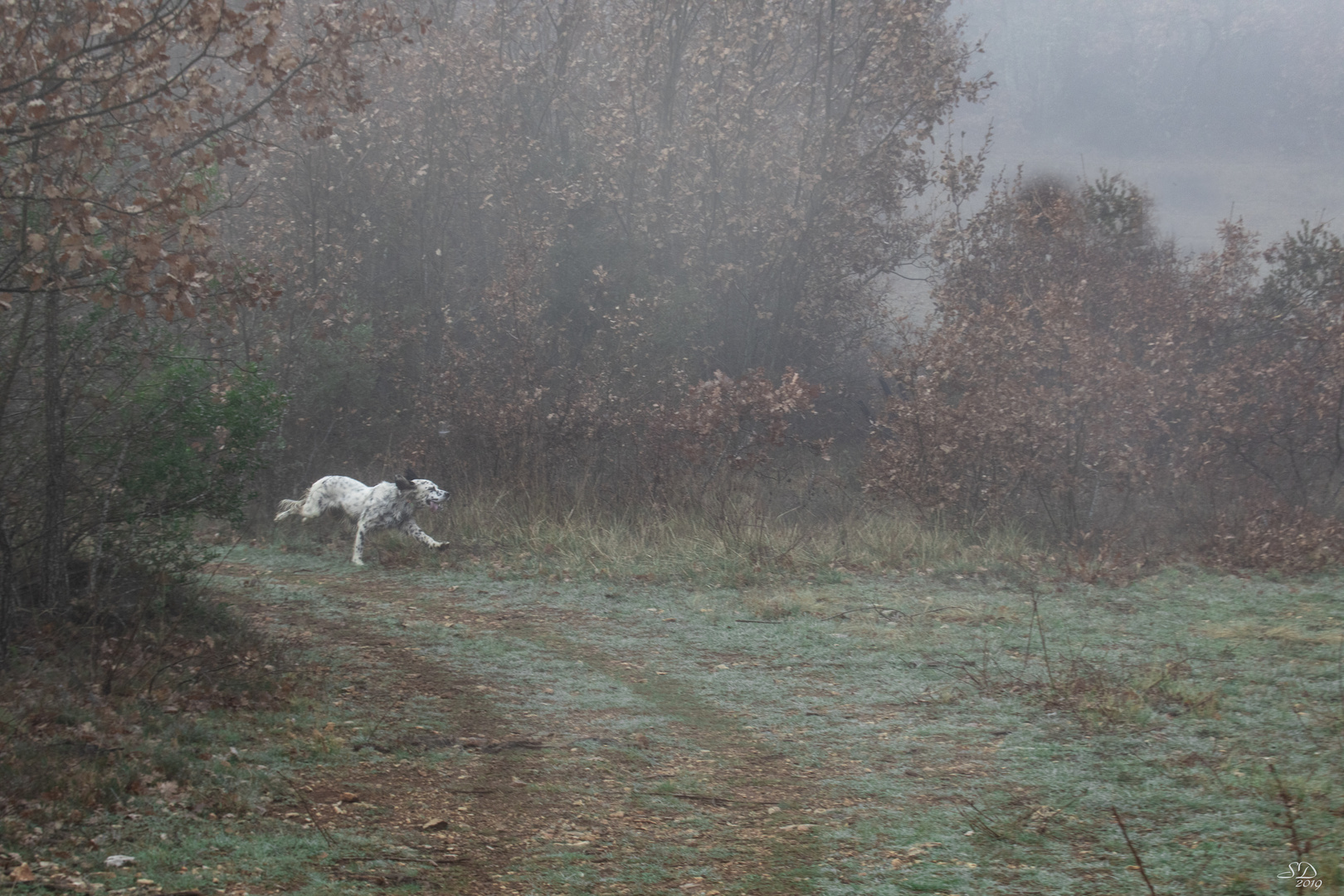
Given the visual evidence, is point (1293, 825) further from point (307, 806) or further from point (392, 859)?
point (307, 806)

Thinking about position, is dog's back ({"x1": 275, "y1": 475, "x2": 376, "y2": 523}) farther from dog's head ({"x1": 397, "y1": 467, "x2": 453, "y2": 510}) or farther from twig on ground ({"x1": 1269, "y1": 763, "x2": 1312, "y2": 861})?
twig on ground ({"x1": 1269, "y1": 763, "x2": 1312, "y2": 861})

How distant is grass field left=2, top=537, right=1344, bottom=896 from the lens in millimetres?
4172

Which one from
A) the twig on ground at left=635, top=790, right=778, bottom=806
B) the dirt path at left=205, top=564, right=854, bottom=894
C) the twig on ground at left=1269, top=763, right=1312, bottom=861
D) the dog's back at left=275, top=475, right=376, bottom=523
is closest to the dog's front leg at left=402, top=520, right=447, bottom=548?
the dog's back at left=275, top=475, right=376, bottom=523

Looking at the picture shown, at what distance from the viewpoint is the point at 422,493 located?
1261cm

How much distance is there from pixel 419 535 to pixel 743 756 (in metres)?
7.26

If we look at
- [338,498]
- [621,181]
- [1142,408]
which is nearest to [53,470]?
[338,498]

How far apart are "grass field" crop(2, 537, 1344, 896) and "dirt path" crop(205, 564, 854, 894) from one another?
20mm

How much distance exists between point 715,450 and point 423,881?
10.7 m

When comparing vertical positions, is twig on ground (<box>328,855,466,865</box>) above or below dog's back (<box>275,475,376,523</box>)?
below

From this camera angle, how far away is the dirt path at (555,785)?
14.1ft

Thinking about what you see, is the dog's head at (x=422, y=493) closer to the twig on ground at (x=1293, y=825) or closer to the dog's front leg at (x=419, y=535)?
the dog's front leg at (x=419, y=535)

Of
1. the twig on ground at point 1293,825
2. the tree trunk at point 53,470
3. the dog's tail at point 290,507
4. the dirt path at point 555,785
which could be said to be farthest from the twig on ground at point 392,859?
the dog's tail at point 290,507

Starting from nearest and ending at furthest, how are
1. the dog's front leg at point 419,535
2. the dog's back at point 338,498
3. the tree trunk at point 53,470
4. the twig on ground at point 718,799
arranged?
1. the twig on ground at point 718,799
2. the tree trunk at point 53,470
3. the dog's front leg at point 419,535
4. the dog's back at point 338,498

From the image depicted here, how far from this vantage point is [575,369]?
18.0m
